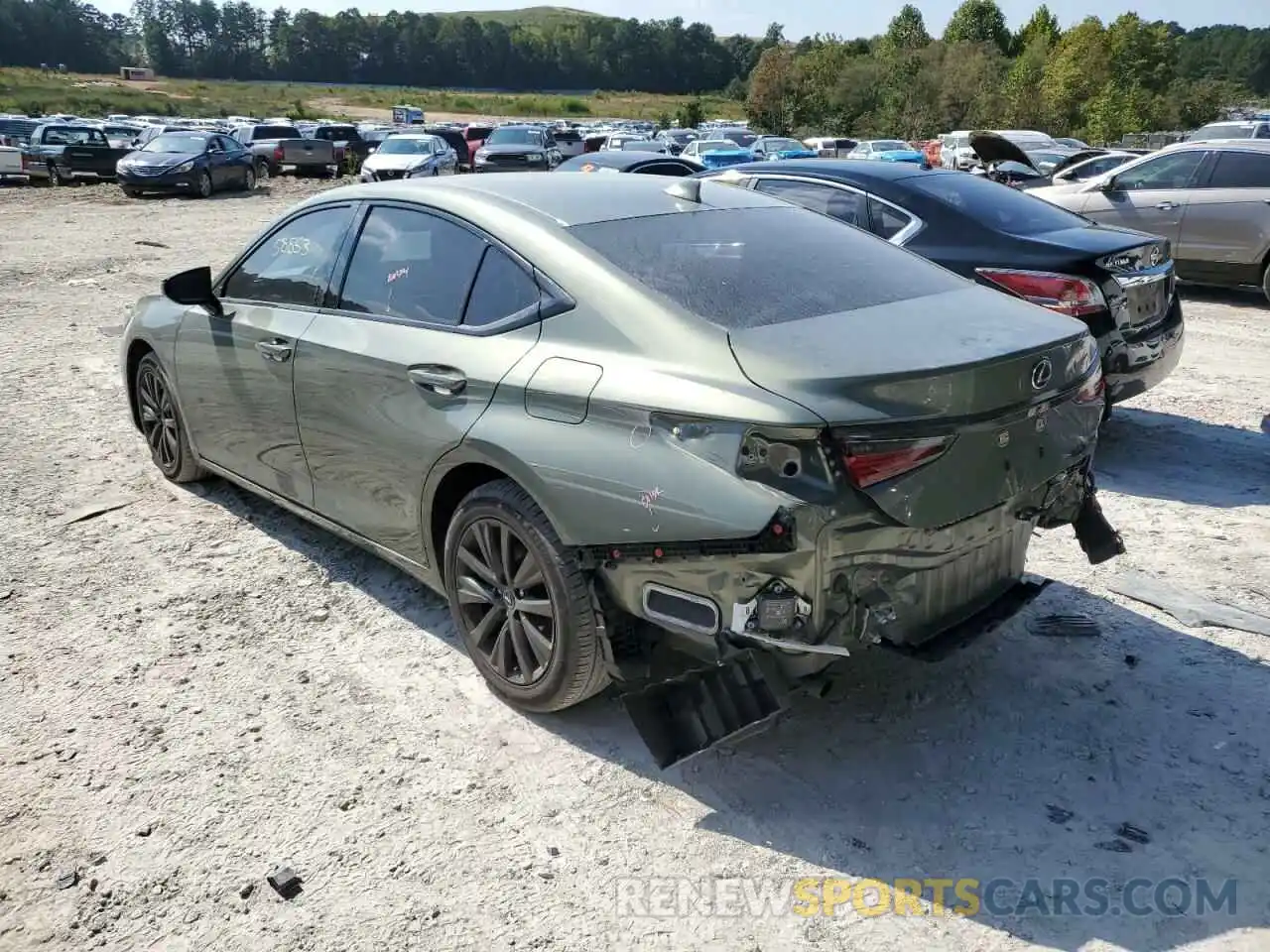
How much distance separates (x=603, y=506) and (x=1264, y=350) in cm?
815

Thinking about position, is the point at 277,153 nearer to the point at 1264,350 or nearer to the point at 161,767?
the point at 1264,350

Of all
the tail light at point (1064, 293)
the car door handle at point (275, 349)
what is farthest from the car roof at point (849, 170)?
the car door handle at point (275, 349)

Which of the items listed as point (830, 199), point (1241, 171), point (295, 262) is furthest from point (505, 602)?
point (1241, 171)

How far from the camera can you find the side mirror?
4.80 meters

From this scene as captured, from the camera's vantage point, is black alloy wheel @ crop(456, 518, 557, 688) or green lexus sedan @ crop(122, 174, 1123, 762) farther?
black alloy wheel @ crop(456, 518, 557, 688)

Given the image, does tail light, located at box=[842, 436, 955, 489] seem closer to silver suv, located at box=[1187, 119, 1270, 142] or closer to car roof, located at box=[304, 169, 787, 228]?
car roof, located at box=[304, 169, 787, 228]

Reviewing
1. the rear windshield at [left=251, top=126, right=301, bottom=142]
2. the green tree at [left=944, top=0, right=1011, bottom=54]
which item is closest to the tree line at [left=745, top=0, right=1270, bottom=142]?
the green tree at [left=944, top=0, right=1011, bottom=54]

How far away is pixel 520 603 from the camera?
3396 mm

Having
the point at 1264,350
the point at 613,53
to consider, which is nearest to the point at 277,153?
the point at 1264,350

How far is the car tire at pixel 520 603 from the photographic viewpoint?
3188 mm

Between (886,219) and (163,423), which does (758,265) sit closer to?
(886,219)

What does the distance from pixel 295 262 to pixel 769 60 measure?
66718 millimetres

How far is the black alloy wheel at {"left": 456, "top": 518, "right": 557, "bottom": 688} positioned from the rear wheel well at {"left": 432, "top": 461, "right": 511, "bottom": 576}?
16 centimetres

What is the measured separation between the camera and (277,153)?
99.5ft
